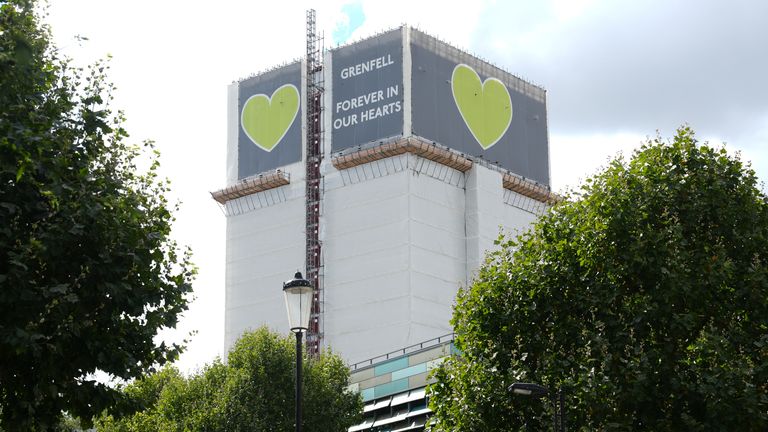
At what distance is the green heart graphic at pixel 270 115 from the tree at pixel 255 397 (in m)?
70.6

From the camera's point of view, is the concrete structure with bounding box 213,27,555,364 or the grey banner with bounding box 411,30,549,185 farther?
the grey banner with bounding box 411,30,549,185

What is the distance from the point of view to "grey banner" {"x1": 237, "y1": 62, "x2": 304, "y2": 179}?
13738 centimetres

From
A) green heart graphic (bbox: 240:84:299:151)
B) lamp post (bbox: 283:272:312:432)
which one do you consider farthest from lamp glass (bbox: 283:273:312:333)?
green heart graphic (bbox: 240:84:299:151)

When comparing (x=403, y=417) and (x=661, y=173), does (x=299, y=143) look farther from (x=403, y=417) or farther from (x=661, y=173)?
(x=661, y=173)

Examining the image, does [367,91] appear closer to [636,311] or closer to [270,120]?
[270,120]

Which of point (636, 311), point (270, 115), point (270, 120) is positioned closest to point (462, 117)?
point (270, 120)

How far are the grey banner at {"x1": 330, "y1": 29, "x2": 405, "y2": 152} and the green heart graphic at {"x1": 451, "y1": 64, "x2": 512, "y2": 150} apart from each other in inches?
305

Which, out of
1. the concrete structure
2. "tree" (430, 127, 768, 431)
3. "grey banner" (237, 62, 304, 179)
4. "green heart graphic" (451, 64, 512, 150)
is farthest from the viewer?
"grey banner" (237, 62, 304, 179)

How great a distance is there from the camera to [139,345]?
1038 inches

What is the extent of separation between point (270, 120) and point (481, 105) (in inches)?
923

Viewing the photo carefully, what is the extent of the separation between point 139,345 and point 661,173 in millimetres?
18287

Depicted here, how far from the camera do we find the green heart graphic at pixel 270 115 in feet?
453

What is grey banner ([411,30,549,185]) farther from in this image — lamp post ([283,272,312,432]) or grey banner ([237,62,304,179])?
lamp post ([283,272,312,432])

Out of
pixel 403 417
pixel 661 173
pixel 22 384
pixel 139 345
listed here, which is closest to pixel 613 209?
pixel 661 173
